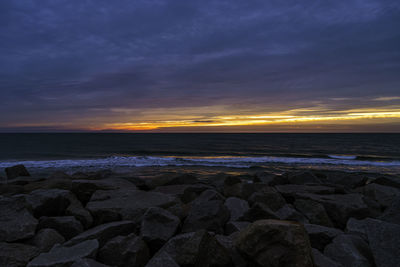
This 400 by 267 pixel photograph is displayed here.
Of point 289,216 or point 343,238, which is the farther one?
point 289,216

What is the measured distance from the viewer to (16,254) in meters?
3.08

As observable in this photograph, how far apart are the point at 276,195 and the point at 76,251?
4.19 metres

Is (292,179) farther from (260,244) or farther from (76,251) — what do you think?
(76,251)

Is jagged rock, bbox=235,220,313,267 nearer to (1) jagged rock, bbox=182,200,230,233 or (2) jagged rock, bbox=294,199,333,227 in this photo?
(1) jagged rock, bbox=182,200,230,233

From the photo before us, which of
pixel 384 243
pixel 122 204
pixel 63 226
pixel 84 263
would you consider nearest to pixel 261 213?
pixel 384 243

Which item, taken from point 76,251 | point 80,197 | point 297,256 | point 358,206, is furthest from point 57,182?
point 358,206

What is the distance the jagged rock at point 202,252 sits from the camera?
2.91 meters

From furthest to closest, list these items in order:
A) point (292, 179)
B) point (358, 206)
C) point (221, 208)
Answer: point (292, 179) → point (358, 206) → point (221, 208)

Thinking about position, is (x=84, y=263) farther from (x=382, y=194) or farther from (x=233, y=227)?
(x=382, y=194)

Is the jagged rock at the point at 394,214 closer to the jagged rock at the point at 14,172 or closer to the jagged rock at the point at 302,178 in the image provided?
the jagged rock at the point at 302,178

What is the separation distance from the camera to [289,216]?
4.86 meters

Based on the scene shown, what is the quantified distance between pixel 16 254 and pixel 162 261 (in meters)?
1.90

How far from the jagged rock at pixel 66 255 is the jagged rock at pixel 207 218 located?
149 centimetres

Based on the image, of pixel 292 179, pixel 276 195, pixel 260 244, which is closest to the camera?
pixel 260 244
